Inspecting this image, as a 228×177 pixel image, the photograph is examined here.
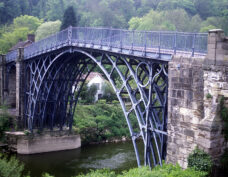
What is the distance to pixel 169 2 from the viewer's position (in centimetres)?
8350

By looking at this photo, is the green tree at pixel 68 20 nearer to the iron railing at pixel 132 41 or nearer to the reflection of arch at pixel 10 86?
the reflection of arch at pixel 10 86

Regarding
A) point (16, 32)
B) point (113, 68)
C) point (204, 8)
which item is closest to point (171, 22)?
point (204, 8)

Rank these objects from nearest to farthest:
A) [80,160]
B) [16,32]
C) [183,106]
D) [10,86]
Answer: [183,106]
[80,160]
[10,86]
[16,32]

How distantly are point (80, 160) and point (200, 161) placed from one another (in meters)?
21.4

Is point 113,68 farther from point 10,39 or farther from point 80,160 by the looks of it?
point 10,39

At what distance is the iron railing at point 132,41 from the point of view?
1469 cm

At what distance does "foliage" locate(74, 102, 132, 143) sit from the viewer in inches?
1557

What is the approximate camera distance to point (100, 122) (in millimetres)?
41875

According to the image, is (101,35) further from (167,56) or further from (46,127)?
(46,127)

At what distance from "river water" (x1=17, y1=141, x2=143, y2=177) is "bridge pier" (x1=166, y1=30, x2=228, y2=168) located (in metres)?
14.9

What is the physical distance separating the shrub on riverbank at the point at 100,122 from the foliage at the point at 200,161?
26.8 m

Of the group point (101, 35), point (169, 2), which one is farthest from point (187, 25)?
point (101, 35)

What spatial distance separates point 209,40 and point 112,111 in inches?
1341

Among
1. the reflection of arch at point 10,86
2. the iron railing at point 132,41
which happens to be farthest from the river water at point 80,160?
the reflection of arch at point 10,86
